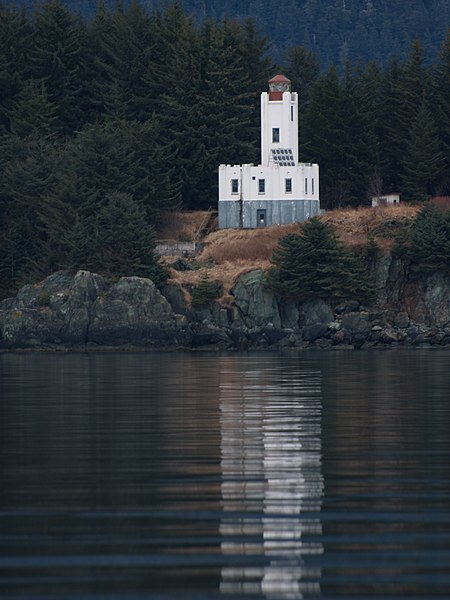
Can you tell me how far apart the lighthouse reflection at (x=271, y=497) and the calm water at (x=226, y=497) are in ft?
0.10

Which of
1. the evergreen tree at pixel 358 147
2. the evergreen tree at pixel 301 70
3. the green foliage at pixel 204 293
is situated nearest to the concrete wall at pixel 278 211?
the evergreen tree at pixel 358 147

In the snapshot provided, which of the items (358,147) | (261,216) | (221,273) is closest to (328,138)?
(358,147)

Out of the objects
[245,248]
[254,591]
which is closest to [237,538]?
[254,591]

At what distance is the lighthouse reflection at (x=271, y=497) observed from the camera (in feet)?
48.3

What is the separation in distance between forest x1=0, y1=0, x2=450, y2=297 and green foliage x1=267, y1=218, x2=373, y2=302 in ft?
28.8

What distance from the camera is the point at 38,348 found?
99500 mm

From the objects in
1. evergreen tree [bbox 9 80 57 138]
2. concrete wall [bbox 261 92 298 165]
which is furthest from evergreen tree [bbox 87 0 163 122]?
concrete wall [bbox 261 92 298 165]

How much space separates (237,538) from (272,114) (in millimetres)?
97523

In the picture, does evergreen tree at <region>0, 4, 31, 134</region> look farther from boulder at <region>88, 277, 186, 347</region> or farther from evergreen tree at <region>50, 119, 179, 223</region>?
boulder at <region>88, 277, 186, 347</region>

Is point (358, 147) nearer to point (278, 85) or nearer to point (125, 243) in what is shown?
point (278, 85)

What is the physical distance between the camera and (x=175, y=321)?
9981 cm

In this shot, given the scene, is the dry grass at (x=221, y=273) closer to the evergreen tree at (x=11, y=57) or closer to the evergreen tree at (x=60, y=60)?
the evergreen tree at (x=60, y=60)

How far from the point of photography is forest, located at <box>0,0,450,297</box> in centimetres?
10962

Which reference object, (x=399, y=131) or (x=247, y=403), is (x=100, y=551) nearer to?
(x=247, y=403)
